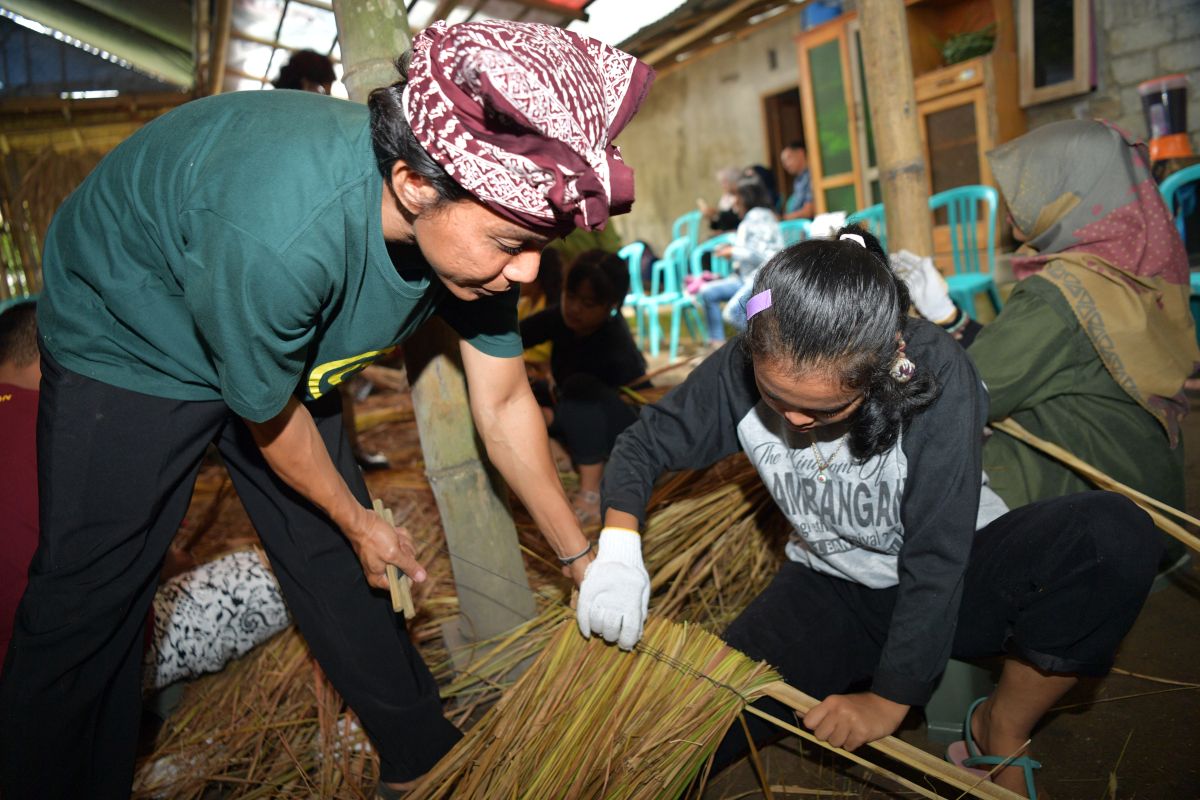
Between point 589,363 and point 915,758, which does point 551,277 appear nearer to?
point 589,363

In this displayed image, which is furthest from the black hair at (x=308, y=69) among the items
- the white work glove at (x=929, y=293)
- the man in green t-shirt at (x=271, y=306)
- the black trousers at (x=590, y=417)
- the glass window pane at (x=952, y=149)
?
the glass window pane at (x=952, y=149)

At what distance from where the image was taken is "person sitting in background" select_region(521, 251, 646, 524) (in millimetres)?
3109

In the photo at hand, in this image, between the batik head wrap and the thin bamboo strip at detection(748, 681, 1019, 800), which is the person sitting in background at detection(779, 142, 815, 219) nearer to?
the batik head wrap

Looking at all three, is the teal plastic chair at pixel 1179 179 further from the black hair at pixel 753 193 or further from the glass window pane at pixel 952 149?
the black hair at pixel 753 193

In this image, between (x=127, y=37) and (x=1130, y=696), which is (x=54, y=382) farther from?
(x=127, y=37)

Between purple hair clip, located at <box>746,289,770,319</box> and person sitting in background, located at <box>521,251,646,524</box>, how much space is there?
174 cm

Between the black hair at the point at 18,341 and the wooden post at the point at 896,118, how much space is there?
2.34 m

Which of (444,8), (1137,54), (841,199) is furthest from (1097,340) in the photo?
(841,199)

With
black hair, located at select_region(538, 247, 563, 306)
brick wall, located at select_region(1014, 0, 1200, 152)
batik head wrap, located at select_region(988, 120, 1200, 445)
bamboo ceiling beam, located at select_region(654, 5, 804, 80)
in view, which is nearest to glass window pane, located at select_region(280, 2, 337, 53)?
black hair, located at select_region(538, 247, 563, 306)

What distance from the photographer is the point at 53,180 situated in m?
5.95

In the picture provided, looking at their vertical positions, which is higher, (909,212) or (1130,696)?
(909,212)

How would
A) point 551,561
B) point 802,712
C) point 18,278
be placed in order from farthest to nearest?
point 18,278, point 551,561, point 802,712

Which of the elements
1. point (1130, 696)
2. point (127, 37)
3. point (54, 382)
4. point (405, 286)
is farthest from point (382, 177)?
A: point (127, 37)

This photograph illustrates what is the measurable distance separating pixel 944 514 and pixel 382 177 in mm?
1041
